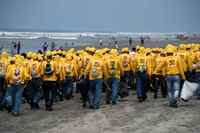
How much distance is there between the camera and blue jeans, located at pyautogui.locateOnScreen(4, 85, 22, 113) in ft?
53.5

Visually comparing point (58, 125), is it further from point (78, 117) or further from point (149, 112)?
point (149, 112)

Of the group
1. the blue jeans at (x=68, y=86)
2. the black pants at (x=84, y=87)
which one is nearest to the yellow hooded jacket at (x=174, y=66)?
the black pants at (x=84, y=87)

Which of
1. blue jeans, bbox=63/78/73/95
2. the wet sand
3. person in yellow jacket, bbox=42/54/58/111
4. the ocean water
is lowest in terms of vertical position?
the ocean water

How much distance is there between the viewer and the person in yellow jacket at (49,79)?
16.9 metres

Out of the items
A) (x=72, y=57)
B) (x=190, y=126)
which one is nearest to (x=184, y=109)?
(x=190, y=126)

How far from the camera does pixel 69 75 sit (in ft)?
64.4

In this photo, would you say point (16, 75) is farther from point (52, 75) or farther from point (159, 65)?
point (159, 65)

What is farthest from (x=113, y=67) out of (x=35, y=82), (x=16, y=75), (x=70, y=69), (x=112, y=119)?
(x=16, y=75)

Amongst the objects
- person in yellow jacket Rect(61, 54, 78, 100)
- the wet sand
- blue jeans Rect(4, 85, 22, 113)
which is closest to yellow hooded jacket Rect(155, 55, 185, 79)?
Result: the wet sand

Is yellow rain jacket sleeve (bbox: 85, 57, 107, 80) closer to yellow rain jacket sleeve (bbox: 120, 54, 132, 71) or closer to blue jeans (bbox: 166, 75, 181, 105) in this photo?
blue jeans (bbox: 166, 75, 181, 105)

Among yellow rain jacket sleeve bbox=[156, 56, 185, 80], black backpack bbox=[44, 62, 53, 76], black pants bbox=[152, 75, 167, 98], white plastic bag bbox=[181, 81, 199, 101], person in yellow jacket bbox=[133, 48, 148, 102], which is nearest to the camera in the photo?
yellow rain jacket sleeve bbox=[156, 56, 185, 80]

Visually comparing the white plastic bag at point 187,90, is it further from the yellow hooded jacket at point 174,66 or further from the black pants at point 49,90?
the black pants at point 49,90

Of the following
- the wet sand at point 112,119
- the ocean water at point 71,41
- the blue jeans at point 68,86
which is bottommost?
the ocean water at point 71,41

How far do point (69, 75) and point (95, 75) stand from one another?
277 centimetres
